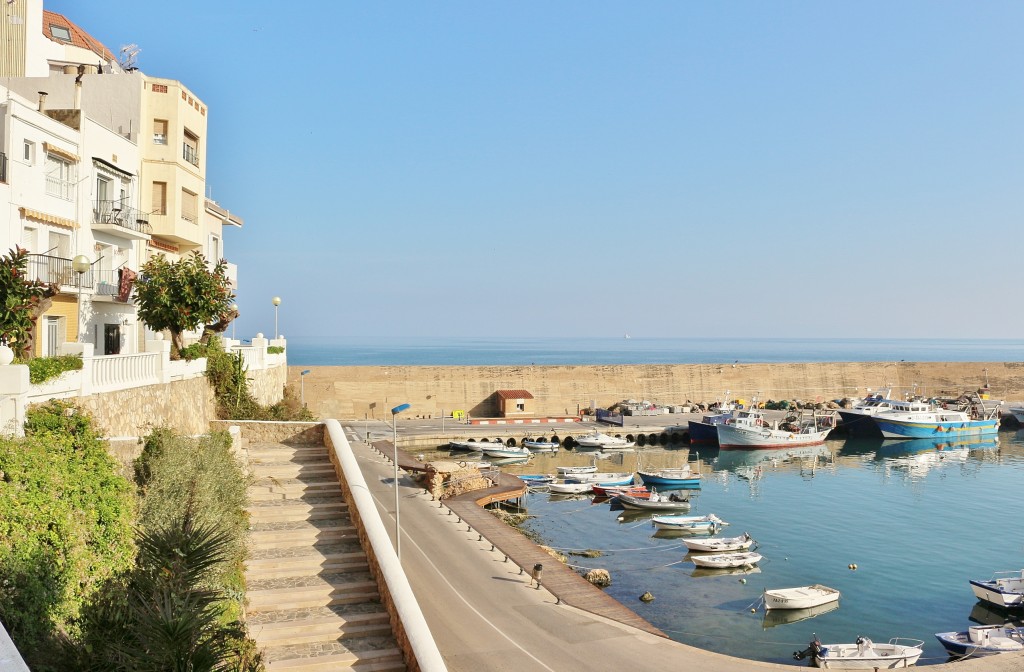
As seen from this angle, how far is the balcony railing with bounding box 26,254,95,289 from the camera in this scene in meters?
24.0

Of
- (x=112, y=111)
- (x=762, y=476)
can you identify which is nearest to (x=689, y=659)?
(x=112, y=111)

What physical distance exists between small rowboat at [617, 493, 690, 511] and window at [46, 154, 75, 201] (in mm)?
33242

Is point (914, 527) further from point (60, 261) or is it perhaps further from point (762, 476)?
point (60, 261)

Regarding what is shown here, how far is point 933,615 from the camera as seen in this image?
28.9m

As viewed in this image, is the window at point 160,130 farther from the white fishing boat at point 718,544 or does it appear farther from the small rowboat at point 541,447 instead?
the small rowboat at point 541,447

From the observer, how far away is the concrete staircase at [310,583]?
1409 cm

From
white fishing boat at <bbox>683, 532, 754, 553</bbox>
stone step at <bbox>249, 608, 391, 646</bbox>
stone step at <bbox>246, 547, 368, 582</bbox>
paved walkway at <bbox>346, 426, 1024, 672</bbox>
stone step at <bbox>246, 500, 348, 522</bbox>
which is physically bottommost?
white fishing boat at <bbox>683, 532, 754, 553</bbox>

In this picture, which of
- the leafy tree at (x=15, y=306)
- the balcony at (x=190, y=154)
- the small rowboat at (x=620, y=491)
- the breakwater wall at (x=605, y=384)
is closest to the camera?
the leafy tree at (x=15, y=306)

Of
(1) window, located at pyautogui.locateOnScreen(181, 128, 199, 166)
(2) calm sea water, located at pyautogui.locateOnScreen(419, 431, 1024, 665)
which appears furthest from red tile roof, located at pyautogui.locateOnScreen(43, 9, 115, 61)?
(2) calm sea water, located at pyautogui.locateOnScreen(419, 431, 1024, 665)

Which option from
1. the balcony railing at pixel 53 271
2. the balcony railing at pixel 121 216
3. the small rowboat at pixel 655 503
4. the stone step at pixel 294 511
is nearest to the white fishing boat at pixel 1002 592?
the small rowboat at pixel 655 503

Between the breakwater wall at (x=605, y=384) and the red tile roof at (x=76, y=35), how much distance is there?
1274 inches

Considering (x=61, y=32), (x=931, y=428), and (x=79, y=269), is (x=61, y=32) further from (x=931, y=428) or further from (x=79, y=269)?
(x=931, y=428)

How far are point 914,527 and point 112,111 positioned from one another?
1743 inches

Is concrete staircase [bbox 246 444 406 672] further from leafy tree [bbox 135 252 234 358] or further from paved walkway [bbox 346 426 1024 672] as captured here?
leafy tree [bbox 135 252 234 358]
